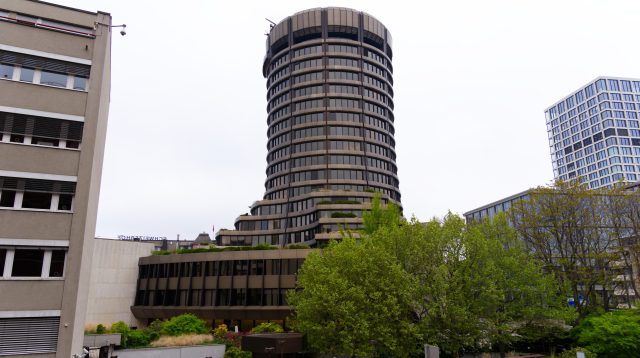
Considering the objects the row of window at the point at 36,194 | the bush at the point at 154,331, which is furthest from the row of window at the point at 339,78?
the row of window at the point at 36,194

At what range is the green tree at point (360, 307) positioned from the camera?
103 ft

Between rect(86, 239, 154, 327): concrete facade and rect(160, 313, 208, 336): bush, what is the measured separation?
26.7m

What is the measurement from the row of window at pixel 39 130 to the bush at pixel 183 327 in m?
21.3

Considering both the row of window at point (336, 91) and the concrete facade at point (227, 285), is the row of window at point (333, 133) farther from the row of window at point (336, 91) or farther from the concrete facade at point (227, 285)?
the concrete facade at point (227, 285)

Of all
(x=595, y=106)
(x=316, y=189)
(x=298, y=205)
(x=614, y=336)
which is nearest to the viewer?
(x=614, y=336)

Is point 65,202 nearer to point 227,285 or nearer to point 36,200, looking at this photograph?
point 36,200

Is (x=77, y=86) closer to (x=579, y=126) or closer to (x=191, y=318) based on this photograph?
(x=191, y=318)

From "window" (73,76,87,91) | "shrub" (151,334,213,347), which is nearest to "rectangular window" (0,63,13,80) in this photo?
"window" (73,76,87,91)

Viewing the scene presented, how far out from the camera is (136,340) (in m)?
36.7

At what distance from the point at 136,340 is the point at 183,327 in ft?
16.2

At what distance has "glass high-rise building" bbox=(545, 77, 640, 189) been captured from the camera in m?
149

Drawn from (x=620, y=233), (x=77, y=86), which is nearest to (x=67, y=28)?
(x=77, y=86)

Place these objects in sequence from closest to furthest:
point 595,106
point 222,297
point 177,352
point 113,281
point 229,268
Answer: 1. point 177,352
2. point 222,297
3. point 229,268
4. point 113,281
5. point 595,106

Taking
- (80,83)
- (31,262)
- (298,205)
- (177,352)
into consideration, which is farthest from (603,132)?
(31,262)
